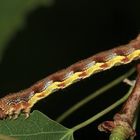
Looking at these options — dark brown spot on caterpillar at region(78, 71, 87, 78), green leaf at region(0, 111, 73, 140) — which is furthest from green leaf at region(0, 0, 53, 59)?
green leaf at region(0, 111, 73, 140)

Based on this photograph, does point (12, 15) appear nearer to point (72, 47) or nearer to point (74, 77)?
point (74, 77)

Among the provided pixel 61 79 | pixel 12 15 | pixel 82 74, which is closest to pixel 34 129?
pixel 61 79

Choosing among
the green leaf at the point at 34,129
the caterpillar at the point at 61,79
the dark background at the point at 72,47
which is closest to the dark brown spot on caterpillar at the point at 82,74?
the caterpillar at the point at 61,79

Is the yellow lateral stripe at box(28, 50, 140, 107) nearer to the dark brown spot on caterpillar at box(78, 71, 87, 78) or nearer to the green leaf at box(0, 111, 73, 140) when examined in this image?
the dark brown spot on caterpillar at box(78, 71, 87, 78)

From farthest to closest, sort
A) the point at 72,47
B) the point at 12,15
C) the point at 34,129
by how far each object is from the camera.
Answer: the point at 72,47, the point at 12,15, the point at 34,129

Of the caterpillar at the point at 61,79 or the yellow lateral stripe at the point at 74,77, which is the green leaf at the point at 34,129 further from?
the yellow lateral stripe at the point at 74,77
